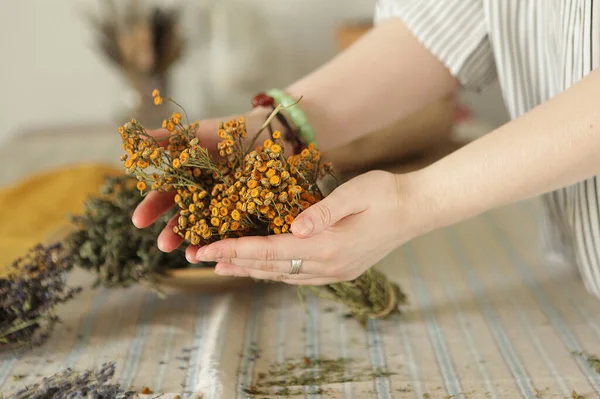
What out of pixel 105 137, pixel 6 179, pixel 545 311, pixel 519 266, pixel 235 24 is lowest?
pixel 545 311

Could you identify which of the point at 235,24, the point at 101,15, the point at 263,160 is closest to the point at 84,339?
the point at 263,160

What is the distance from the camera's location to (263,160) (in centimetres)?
67

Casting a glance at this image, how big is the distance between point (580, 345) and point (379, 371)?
26cm

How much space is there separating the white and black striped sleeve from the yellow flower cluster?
30 centimetres

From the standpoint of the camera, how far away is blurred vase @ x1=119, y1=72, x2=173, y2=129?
5.91 feet

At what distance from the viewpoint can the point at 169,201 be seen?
807 millimetres

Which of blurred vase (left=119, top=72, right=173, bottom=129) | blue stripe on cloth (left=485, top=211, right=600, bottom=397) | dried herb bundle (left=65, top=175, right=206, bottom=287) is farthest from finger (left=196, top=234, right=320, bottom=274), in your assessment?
blurred vase (left=119, top=72, right=173, bottom=129)

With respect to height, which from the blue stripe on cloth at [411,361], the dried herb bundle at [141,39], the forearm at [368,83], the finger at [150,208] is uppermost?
the dried herb bundle at [141,39]

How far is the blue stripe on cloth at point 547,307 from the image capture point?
29.0 inches

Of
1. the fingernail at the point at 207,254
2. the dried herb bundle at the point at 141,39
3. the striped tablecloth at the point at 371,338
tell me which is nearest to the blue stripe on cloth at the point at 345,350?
the striped tablecloth at the point at 371,338

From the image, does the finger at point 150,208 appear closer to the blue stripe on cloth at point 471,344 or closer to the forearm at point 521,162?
the forearm at point 521,162

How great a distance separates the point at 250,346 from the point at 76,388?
9.2 inches

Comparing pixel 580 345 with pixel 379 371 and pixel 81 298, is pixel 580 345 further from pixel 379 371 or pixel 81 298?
pixel 81 298

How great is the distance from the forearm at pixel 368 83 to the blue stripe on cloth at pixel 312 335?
0.23 meters
